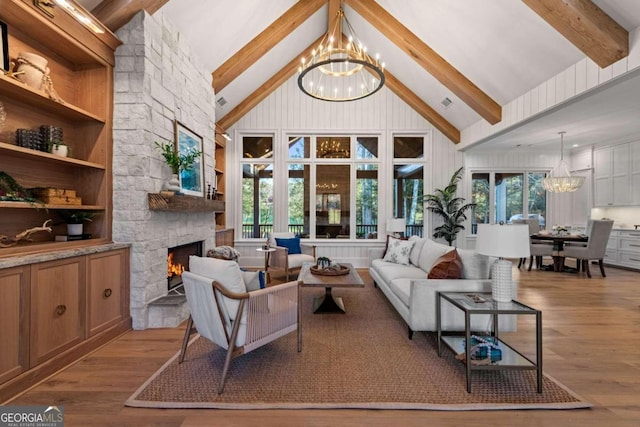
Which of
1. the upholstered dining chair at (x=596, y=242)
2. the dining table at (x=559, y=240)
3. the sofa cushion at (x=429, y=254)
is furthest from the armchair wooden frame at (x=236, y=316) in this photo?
the upholstered dining chair at (x=596, y=242)

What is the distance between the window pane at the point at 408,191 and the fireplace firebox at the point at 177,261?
436 cm

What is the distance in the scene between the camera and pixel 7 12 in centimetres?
210

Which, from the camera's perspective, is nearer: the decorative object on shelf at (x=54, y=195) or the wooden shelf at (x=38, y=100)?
the wooden shelf at (x=38, y=100)

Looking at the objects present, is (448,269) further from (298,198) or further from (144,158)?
(298,198)

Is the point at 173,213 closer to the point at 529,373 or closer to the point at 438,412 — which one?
the point at 438,412

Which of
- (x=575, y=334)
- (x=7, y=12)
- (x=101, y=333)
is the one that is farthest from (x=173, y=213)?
(x=575, y=334)

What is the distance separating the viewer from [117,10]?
2736 mm

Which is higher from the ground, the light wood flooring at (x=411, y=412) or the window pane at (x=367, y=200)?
the window pane at (x=367, y=200)

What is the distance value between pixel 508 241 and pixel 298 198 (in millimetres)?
4862

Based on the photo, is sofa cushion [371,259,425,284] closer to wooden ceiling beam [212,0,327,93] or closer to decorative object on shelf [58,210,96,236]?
decorative object on shelf [58,210,96,236]

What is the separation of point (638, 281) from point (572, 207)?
2888 millimetres

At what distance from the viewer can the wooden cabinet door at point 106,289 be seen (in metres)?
2.53

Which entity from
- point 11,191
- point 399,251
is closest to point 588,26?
point 399,251

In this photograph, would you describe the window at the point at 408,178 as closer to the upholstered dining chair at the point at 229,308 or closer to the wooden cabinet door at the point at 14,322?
the upholstered dining chair at the point at 229,308
